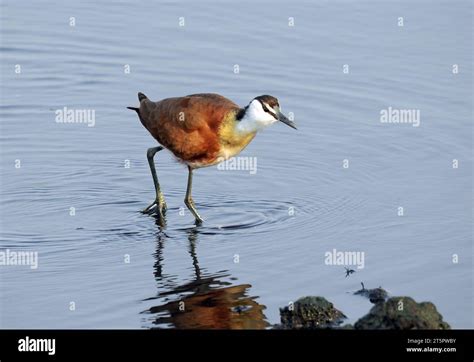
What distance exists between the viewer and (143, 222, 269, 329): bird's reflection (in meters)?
10.2

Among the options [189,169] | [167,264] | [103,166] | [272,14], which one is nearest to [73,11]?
[272,14]

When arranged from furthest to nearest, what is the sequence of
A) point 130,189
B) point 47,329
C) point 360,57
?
point 360,57
point 130,189
point 47,329

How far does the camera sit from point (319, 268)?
38.1ft

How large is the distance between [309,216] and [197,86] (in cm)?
453

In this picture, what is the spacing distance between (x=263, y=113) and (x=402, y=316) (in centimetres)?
390

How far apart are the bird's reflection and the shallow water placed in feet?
0.09

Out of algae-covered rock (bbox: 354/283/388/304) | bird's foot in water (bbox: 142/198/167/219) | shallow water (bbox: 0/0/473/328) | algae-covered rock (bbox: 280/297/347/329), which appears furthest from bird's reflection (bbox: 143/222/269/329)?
bird's foot in water (bbox: 142/198/167/219)

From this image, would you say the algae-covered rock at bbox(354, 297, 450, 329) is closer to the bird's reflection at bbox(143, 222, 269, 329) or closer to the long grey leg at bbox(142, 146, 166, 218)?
the bird's reflection at bbox(143, 222, 269, 329)

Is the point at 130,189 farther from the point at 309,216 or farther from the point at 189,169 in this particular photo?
the point at 309,216

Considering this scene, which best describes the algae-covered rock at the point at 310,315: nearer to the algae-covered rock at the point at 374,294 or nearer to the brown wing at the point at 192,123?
the algae-covered rock at the point at 374,294

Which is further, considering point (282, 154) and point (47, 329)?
point (282, 154)

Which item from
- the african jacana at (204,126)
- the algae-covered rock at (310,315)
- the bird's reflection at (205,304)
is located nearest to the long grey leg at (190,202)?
the african jacana at (204,126)

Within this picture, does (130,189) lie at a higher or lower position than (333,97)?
lower

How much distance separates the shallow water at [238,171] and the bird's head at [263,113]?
1.17 metres
